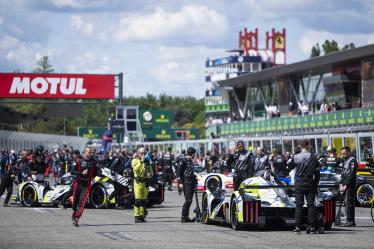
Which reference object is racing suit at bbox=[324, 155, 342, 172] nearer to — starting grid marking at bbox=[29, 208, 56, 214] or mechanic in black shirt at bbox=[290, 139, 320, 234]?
starting grid marking at bbox=[29, 208, 56, 214]

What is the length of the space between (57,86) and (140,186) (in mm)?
36367

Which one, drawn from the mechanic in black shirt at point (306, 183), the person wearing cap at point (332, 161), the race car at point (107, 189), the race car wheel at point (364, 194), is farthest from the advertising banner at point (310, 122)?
the mechanic in black shirt at point (306, 183)

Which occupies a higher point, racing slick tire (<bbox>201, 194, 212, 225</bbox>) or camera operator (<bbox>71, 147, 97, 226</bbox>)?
camera operator (<bbox>71, 147, 97, 226</bbox>)

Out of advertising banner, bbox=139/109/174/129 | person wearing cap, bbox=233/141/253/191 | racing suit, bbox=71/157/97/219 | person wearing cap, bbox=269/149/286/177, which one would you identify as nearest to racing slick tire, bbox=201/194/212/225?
person wearing cap, bbox=233/141/253/191

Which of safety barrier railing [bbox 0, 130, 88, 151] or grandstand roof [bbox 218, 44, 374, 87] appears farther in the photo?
safety barrier railing [bbox 0, 130, 88, 151]

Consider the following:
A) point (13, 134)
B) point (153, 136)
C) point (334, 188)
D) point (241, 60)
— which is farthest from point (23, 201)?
point (241, 60)

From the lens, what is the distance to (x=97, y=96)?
180ft

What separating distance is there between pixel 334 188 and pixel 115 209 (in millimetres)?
6093

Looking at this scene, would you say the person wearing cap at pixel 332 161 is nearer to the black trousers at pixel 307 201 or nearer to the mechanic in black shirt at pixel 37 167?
the mechanic in black shirt at pixel 37 167

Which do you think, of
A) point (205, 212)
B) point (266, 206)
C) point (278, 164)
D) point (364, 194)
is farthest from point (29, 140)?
point (266, 206)

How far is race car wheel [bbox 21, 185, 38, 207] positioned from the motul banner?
97.0 ft

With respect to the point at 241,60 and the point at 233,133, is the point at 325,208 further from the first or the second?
the point at 241,60

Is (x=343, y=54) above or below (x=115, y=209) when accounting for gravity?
above

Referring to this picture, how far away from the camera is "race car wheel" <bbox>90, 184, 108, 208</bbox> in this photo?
23656mm
